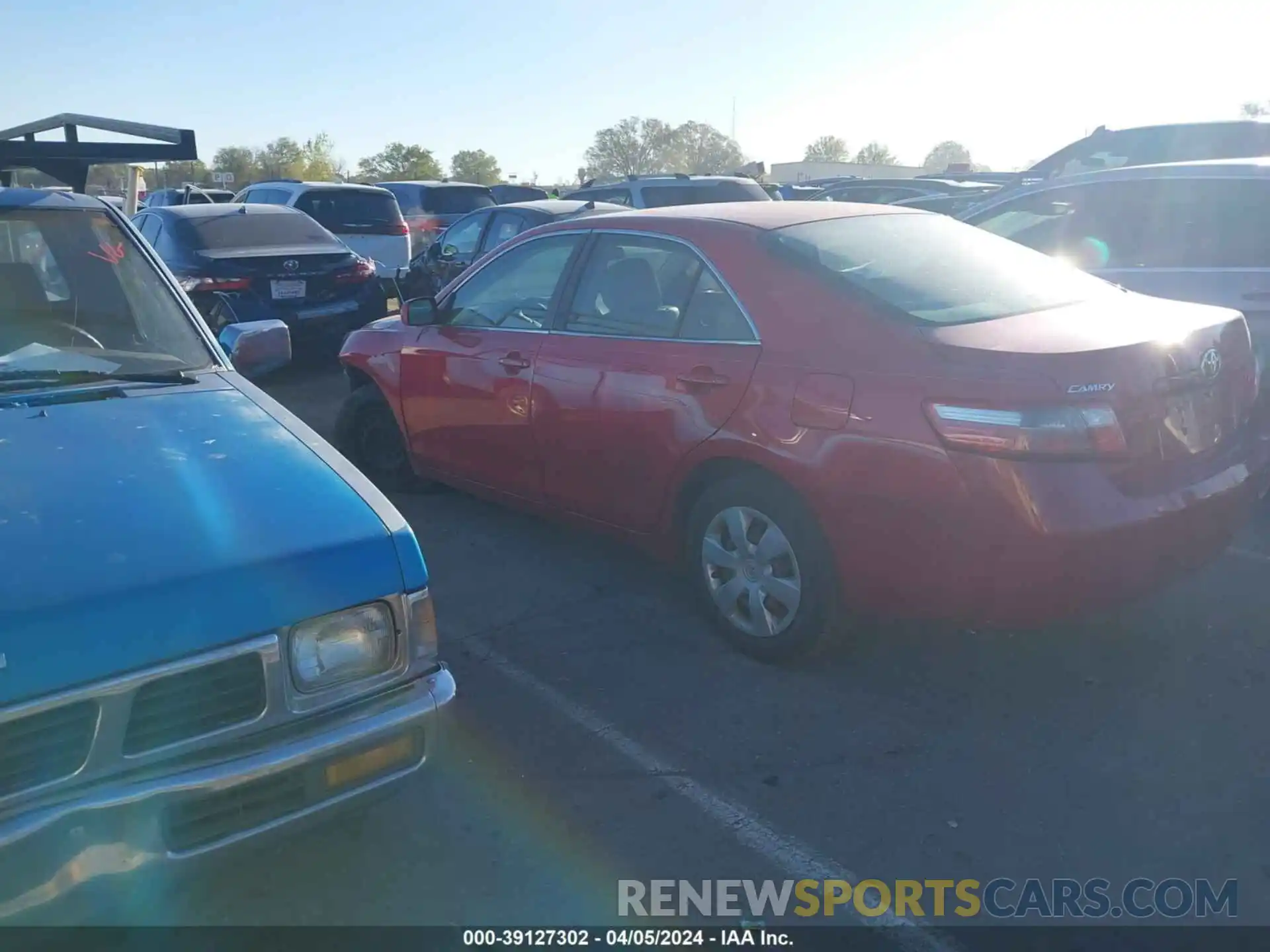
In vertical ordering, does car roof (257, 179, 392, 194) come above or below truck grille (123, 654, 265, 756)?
above

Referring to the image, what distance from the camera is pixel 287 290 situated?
9.45 meters

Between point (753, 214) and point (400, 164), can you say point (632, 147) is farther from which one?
point (753, 214)

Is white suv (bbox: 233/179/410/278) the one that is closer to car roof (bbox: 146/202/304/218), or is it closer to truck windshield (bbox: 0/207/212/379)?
car roof (bbox: 146/202/304/218)

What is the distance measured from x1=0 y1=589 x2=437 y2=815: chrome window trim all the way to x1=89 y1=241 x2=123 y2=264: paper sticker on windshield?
215 cm

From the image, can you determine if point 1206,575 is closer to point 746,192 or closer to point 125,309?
point 125,309

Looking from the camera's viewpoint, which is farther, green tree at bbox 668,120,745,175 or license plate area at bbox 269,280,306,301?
green tree at bbox 668,120,745,175

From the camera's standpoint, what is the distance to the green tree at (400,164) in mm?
72500

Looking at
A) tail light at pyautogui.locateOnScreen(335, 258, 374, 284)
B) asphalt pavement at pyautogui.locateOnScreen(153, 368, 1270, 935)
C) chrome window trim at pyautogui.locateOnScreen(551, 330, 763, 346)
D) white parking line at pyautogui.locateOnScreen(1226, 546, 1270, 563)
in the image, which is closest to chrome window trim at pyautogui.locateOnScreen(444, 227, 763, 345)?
chrome window trim at pyautogui.locateOnScreen(551, 330, 763, 346)

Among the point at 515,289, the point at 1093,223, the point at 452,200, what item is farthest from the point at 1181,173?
the point at 452,200

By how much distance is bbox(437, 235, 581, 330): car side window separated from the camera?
499 centimetres

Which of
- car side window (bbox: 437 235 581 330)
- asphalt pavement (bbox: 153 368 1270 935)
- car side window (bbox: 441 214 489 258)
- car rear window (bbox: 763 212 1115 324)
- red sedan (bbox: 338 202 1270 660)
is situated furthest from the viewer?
car side window (bbox: 441 214 489 258)

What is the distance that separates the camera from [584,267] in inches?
190

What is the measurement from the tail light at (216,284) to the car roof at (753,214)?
5.23 metres

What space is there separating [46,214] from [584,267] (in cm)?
212
